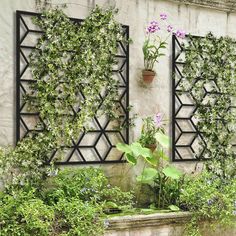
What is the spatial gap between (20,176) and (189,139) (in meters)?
A: 2.63

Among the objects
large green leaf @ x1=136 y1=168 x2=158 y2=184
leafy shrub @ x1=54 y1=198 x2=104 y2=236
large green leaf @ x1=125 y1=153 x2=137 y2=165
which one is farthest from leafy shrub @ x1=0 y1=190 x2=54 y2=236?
large green leaf @ x1=136 y1=168 x2=158 y2=184

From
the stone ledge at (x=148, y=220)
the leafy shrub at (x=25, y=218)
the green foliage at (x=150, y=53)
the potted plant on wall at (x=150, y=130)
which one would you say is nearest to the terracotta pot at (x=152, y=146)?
the potted plant on wall at (x=150, y=130)

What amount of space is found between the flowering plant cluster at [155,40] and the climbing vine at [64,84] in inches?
17.4

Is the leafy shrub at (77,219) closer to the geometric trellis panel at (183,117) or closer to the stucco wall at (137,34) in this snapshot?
the stucco wall at (137,34)

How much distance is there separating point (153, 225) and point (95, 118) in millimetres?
1487

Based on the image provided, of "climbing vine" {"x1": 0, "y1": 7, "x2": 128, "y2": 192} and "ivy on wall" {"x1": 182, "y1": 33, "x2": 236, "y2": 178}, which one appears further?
"ivy on wall" {"x1": 182, "y1": 33, "x2": 236, "y2": 178}

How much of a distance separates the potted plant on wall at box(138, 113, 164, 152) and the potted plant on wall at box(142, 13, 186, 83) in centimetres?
51

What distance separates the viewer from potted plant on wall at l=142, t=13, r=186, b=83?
7.20 metres

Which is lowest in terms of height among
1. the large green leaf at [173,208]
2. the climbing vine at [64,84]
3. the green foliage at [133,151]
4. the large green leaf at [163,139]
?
the large green leaf at [173,208]

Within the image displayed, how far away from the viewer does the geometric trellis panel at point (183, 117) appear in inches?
300

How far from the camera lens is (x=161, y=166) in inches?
294

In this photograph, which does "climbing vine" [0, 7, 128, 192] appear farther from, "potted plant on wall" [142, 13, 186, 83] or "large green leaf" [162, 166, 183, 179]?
"large green leaf" [162, 166, 183, 179]

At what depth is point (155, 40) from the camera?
7.43 m

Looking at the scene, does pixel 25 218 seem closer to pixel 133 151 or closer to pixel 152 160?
pixel 133 151
